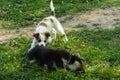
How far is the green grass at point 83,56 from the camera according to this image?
7047mm

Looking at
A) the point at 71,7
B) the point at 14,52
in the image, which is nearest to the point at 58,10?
the point at 71,7

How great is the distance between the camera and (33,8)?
1405 cm

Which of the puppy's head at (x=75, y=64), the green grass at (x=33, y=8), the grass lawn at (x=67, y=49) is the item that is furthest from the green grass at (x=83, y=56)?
the green grass at (x=33, y=8)

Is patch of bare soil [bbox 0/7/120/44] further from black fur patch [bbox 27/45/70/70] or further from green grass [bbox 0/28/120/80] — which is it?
black fur patch [bbox 27/45/70/70]

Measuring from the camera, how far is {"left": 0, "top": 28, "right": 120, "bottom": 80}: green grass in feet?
23.1

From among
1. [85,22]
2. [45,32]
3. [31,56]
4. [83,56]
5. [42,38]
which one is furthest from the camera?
[85,22]

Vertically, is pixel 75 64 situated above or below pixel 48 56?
below

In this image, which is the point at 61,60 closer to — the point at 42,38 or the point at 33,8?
the point at 42,38

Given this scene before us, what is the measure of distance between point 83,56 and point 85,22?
3934 millimetres

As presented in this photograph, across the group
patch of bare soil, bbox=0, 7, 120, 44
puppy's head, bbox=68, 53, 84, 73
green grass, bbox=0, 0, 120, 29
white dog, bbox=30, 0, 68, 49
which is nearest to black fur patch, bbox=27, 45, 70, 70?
puppy's head, bbox=68, 53, 84, 73

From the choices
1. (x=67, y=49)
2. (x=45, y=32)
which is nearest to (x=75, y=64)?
(x=67, y=49)

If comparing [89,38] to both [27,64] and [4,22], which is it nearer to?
[27,64]

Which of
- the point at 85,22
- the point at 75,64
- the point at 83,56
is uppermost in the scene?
the point at 75,64

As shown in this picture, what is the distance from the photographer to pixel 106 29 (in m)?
10.8
